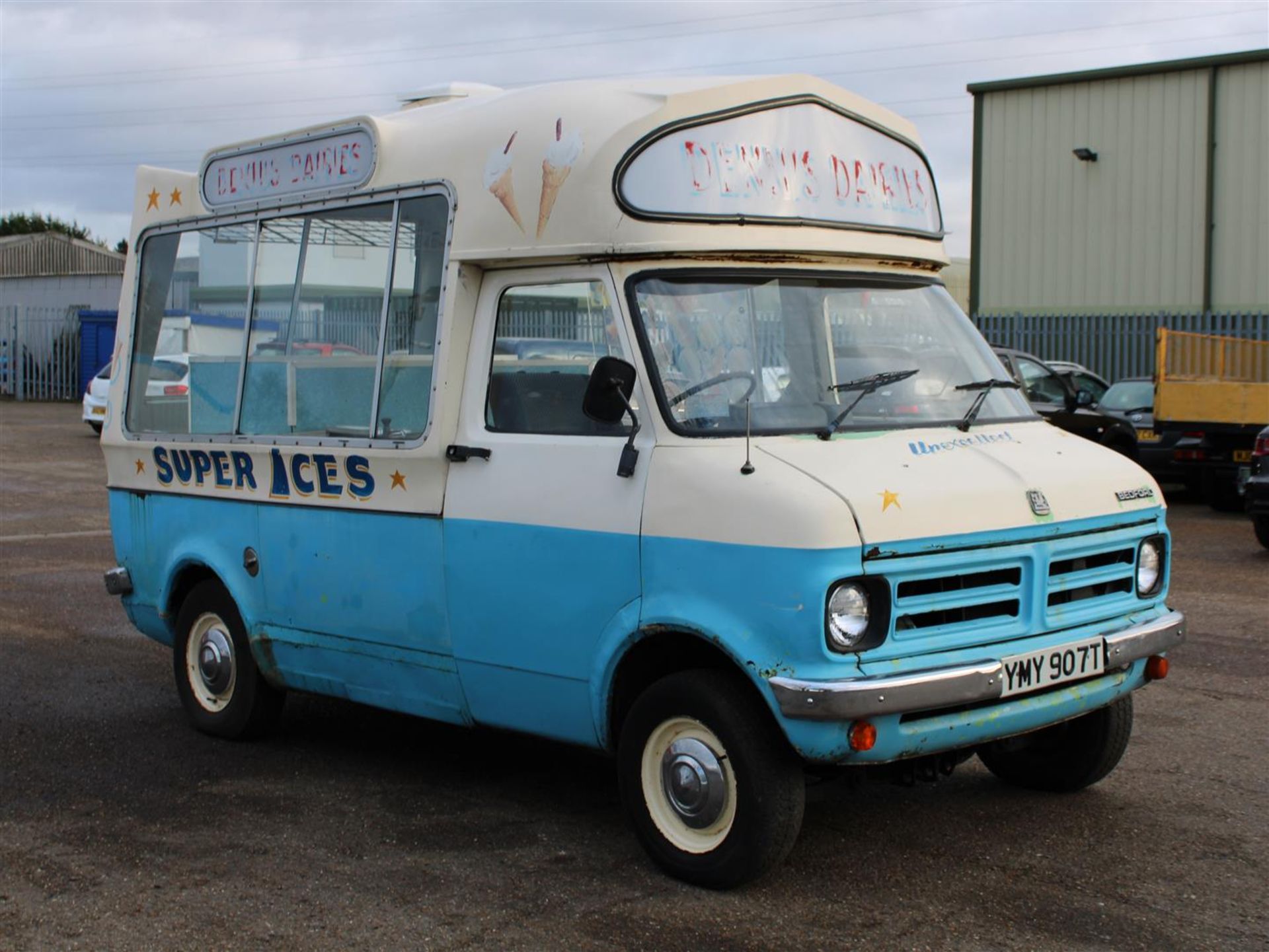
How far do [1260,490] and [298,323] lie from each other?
919cm

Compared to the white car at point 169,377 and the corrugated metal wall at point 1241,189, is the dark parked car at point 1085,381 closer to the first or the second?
the corrugated metal wall at point 1241,189

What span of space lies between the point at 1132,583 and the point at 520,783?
253cm

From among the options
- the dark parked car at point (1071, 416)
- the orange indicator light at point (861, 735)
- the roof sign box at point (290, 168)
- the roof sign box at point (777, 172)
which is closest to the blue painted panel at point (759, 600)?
the orange indicator light at point (861, 735)

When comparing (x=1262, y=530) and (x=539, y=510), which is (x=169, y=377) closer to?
(x=539, y=510)

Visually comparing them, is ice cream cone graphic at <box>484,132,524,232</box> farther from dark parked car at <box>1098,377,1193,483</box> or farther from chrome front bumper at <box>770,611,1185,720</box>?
Answer: dark parked car at <box>1098,377,1193,483</box>

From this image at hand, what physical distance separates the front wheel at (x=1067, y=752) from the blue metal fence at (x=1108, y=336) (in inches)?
862

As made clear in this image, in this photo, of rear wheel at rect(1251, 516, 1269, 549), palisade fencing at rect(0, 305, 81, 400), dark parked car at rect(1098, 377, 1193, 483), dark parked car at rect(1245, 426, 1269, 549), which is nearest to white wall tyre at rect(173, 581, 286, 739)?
dark parked car at rect(1245, 426, 1269, 549)

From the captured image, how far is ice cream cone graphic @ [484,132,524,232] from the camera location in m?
5.85

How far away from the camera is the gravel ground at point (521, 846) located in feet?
16.0

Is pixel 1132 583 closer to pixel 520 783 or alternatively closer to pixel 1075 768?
pixel 1075 768

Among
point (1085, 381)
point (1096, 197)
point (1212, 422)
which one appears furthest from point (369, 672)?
point (1096, 197)

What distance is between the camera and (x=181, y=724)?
7.73 m

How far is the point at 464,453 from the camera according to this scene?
A: 234 inches

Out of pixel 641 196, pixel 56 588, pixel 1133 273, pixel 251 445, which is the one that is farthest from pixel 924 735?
pixel 1133 273
